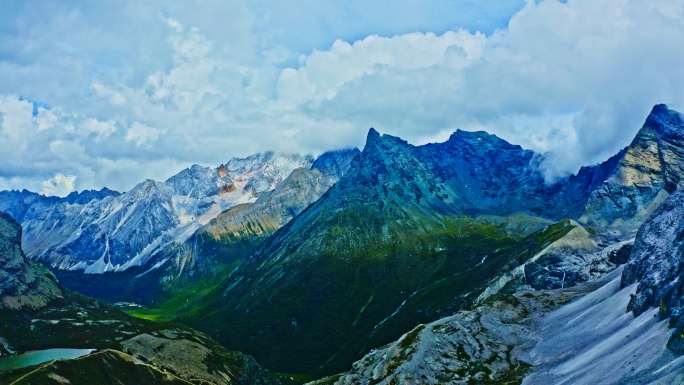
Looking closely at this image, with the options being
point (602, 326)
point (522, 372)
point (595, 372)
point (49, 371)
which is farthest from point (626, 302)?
point (49, 371)

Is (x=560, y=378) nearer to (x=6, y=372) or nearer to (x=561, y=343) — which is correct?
(x=561, y=343)

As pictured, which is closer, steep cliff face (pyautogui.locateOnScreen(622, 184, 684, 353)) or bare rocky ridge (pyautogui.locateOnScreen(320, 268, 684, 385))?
bare rocky ridge (pyautogui.locateOnScreen(320, 268, 684, 385))

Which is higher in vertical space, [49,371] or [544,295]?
[49,371]

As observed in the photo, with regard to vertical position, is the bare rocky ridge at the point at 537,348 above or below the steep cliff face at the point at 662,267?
below

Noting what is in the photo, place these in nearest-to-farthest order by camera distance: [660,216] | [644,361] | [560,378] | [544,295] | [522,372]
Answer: [644,361], [560,378], [522,372], [660,216], [544,295]

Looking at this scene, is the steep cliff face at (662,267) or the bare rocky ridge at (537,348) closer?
the bare rocky ridge at (537,348)

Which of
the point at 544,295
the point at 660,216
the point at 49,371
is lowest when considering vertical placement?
the point at 544,295

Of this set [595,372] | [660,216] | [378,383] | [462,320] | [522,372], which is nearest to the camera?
[595,372]

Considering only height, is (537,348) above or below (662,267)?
below

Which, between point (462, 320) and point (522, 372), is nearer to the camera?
point (522, 372)

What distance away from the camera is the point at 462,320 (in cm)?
16275

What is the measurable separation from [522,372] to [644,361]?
135ft

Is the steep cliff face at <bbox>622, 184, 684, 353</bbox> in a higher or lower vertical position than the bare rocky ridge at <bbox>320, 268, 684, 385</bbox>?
higher

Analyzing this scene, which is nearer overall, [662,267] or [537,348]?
[662,267]
